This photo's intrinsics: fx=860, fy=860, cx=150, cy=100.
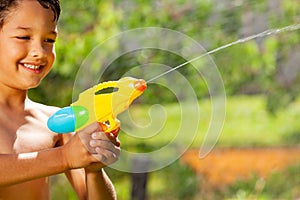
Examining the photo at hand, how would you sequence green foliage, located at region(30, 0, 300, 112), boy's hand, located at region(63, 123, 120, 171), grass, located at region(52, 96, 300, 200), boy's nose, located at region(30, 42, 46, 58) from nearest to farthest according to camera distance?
1. boy's hand, located at region(63, 123, 120, 171)
2. boy's nose, located at region(30, 42, 46, 58)
3. green foliage, located at region(30, 0, 300, 112)
4. grass, located at region(52, 96, 300, 200)

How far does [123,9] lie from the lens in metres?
4.10

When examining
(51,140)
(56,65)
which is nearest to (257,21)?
(56,65)

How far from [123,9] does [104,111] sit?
2.56 meters

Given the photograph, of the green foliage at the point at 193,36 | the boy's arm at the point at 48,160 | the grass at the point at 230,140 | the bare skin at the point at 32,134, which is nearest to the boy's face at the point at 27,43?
the bare skin at the point at 32,134

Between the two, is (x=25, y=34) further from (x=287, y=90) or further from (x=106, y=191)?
(x=287, y=90)

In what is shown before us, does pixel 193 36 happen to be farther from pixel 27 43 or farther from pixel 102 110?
pixel 102 110

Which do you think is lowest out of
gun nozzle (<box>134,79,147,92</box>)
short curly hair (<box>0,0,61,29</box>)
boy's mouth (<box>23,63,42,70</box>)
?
gun nozzle (<box>134,79,147,92</box>)

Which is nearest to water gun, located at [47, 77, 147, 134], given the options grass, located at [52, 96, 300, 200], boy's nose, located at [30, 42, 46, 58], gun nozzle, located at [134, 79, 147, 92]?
gun nozzle, located at [134, 79, 147, 92]

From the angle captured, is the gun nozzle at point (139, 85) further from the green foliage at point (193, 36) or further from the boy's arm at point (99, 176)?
the green foliage at point (193, 36)

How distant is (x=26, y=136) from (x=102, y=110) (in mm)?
296

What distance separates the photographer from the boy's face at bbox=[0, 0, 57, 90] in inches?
68.4

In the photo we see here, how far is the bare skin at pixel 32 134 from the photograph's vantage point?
159 cm

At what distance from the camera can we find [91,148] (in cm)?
154

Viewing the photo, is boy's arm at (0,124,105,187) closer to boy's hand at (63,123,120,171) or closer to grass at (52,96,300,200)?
boy's hand at (63,123,120,171)
